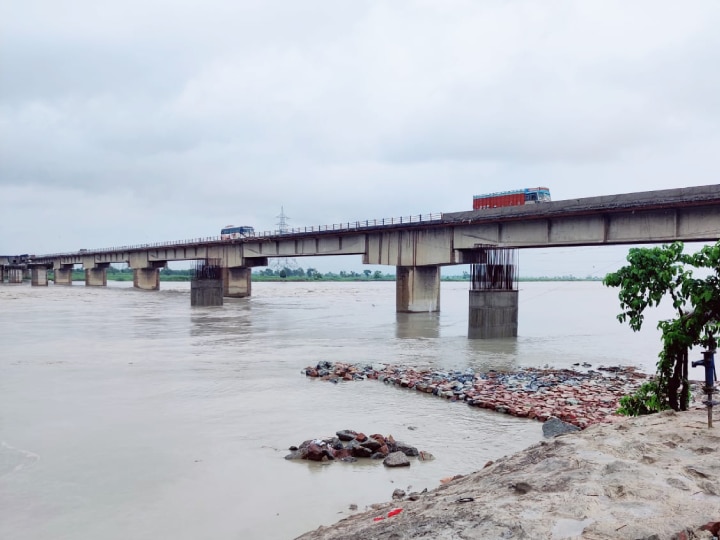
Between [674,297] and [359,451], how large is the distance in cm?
605

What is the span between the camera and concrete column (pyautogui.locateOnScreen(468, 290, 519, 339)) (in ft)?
107

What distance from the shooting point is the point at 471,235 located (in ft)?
142

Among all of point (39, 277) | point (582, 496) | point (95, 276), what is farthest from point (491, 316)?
point (39, 277)

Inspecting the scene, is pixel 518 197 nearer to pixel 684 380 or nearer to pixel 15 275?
pixel 684 380

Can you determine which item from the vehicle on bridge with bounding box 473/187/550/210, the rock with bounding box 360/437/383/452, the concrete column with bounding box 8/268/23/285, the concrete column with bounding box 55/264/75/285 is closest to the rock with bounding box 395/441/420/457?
the rock with bounding box 360/437/383/452

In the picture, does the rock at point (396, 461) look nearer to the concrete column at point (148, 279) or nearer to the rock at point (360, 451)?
the rock at point (360, 451)

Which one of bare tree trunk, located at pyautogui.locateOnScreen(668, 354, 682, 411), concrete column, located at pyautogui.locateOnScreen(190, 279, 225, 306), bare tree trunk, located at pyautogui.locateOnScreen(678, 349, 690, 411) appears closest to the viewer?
bare tree trunk, located at pyautogui.locateOnScreen(678, 349, 690, 411)

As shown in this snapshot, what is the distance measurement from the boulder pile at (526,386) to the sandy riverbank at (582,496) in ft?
Answer: 15.7

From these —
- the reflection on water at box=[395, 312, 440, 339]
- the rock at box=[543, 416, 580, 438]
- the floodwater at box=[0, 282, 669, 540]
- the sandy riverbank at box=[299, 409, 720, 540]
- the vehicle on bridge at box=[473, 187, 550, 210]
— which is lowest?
the reflection on water at box=[395, 312, 440, 339]

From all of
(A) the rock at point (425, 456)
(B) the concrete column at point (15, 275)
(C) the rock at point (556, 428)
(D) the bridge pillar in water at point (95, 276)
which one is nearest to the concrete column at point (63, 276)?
(B) the concrete column at point (15, 275)

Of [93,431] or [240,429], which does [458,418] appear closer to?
[240,429]

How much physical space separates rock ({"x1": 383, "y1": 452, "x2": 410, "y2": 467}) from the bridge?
85.3ft

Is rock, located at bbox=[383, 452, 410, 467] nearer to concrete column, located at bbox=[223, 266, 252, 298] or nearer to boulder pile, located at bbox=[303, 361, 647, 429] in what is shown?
boulder pile, located at bbox=[303, 361, 647, 429]

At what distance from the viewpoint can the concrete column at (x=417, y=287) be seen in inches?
1961
